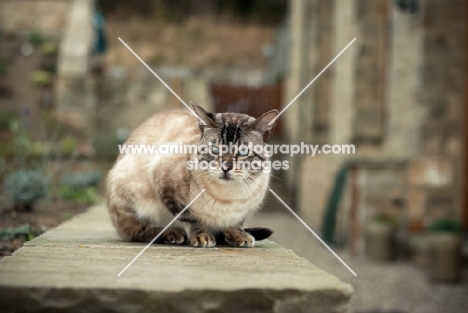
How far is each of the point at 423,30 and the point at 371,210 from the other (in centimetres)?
285

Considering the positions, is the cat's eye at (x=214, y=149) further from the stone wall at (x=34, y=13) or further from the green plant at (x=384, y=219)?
the stone wall at (x=34, y=13)

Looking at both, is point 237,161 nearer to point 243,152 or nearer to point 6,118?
point 243,152

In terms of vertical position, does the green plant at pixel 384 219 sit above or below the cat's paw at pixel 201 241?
below

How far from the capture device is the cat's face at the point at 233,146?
2.50m

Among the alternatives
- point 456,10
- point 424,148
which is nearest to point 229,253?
point 424,148

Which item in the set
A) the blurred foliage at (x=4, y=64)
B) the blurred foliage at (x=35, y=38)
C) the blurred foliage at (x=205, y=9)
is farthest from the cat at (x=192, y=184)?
the blurred foliage at (x=205, y=9)

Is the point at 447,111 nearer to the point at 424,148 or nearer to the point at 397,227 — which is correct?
the point at 424,148

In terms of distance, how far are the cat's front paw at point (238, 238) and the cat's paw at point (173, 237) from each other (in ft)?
0.72

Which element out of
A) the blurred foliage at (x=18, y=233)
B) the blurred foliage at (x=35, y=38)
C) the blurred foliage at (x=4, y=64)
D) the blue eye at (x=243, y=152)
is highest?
the blurred foliage at (x=35, y=38)

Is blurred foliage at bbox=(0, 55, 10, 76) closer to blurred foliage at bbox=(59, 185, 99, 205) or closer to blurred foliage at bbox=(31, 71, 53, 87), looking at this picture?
blurred foliage at bbox=(31, 71, 53, 87)

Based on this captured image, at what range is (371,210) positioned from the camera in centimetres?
997

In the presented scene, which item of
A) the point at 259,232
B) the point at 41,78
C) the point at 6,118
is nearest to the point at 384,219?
the point at 259,232

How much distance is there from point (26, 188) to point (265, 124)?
9.94 ft

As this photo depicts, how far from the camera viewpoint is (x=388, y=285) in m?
8.02
